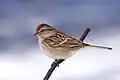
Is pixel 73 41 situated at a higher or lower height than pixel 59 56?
higher

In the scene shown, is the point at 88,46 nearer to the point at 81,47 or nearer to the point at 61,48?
the point at 81,47

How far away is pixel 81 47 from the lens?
83cm

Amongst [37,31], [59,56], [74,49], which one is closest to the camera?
[37,31]

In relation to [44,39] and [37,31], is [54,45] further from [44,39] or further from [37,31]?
[37,31]

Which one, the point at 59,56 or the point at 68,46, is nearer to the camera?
the point at 59,56

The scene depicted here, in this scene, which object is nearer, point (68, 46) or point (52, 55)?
point (52, 55)

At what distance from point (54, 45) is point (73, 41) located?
0.26 ft

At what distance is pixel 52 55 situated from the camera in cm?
78

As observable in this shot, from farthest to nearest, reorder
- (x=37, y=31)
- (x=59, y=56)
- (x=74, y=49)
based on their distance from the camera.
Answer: (x=74, y=49), (x=59, y=56), (x=37, y=31)

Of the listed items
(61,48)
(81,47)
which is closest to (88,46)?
(81,47)

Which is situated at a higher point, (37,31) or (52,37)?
(52,37)

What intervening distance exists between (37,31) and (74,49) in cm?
27

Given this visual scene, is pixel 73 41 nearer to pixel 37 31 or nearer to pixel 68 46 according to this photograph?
pixel 68 46

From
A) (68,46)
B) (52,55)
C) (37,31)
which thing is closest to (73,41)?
(68,46)
